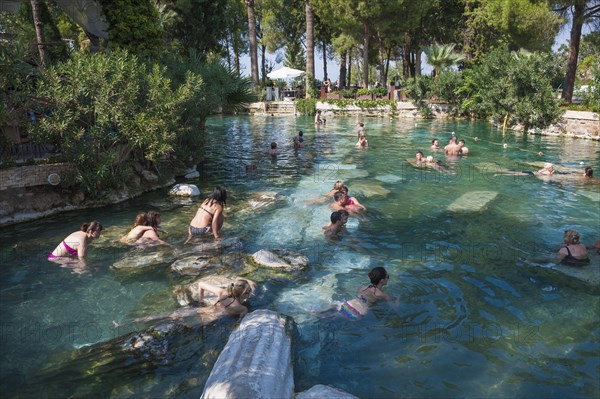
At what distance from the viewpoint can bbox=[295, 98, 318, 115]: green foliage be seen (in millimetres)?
41562

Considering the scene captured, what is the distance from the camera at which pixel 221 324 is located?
6785 mm

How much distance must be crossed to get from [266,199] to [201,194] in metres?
2.35

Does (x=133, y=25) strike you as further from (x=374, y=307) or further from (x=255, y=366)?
(x=255, y=366)

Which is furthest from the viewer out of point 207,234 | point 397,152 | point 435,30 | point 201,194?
point 435,30

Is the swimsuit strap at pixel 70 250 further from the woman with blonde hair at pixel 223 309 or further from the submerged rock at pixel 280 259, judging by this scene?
the submerged rock at pixel 280 259

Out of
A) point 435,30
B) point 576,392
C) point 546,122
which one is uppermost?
point 435,30

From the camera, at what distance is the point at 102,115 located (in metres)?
12.0

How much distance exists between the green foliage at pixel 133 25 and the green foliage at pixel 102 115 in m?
5.22

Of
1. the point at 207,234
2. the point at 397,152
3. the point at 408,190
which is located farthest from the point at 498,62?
the point at 207,234

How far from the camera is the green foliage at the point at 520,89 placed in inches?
1069

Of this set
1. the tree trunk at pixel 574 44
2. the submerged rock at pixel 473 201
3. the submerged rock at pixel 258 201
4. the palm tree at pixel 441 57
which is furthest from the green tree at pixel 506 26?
the submerged rock at pixel 258 201

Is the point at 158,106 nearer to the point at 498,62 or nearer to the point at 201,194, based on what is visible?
the point at 201,194

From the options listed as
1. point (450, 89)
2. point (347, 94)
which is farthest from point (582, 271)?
point (347, 94)

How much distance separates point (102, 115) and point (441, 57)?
1281 inches
